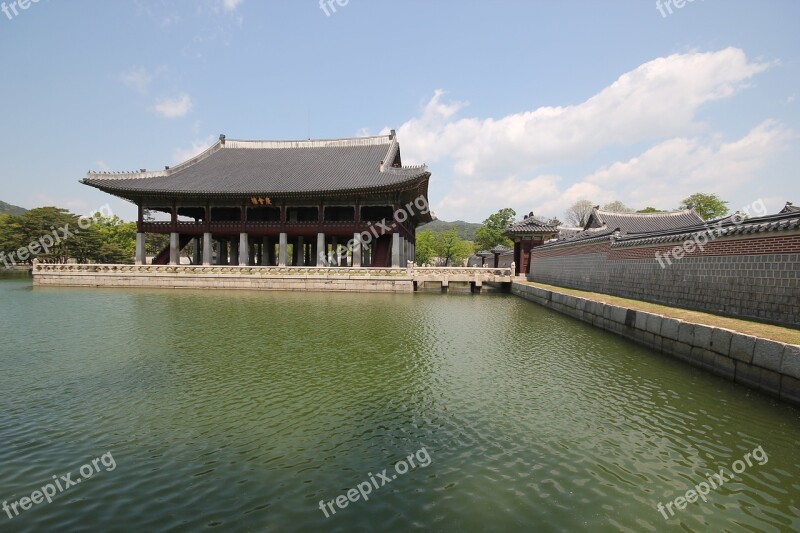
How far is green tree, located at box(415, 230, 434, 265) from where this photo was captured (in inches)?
3073

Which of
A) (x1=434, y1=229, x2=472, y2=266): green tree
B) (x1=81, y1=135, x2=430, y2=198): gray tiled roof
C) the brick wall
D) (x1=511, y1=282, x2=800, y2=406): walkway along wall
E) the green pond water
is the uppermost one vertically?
(x1=81, y1=135, x2=430, y2=198): gray tiled roof

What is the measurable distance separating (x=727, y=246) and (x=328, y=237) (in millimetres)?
33111

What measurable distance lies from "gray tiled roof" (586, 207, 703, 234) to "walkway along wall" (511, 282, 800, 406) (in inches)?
885

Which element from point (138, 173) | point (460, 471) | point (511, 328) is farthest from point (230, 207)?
point (460, 471)

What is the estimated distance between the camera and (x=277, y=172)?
3934 centimetres

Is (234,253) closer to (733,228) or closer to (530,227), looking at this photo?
(530,227)

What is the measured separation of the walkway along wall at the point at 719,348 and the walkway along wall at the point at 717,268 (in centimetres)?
223

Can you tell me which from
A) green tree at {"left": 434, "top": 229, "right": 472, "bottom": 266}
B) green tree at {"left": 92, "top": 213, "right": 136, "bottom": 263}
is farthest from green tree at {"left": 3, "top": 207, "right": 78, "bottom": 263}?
green tree at {"left": 434, "top": 229, "right": 472, "bottom": 266}

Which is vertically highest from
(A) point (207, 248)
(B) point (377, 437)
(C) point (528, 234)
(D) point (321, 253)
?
(C) point (528, 234)

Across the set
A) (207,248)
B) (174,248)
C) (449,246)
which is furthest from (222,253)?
(449,246)

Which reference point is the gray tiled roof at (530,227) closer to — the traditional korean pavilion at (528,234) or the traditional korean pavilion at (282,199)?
the traditional korean pavilion at (528,234)

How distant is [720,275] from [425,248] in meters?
65.4

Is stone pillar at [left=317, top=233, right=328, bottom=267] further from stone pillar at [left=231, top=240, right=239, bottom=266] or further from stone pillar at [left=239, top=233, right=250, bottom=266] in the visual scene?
stone pillar at [left=231, top=240, right=239, bottom=266]

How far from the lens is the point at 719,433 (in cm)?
676
